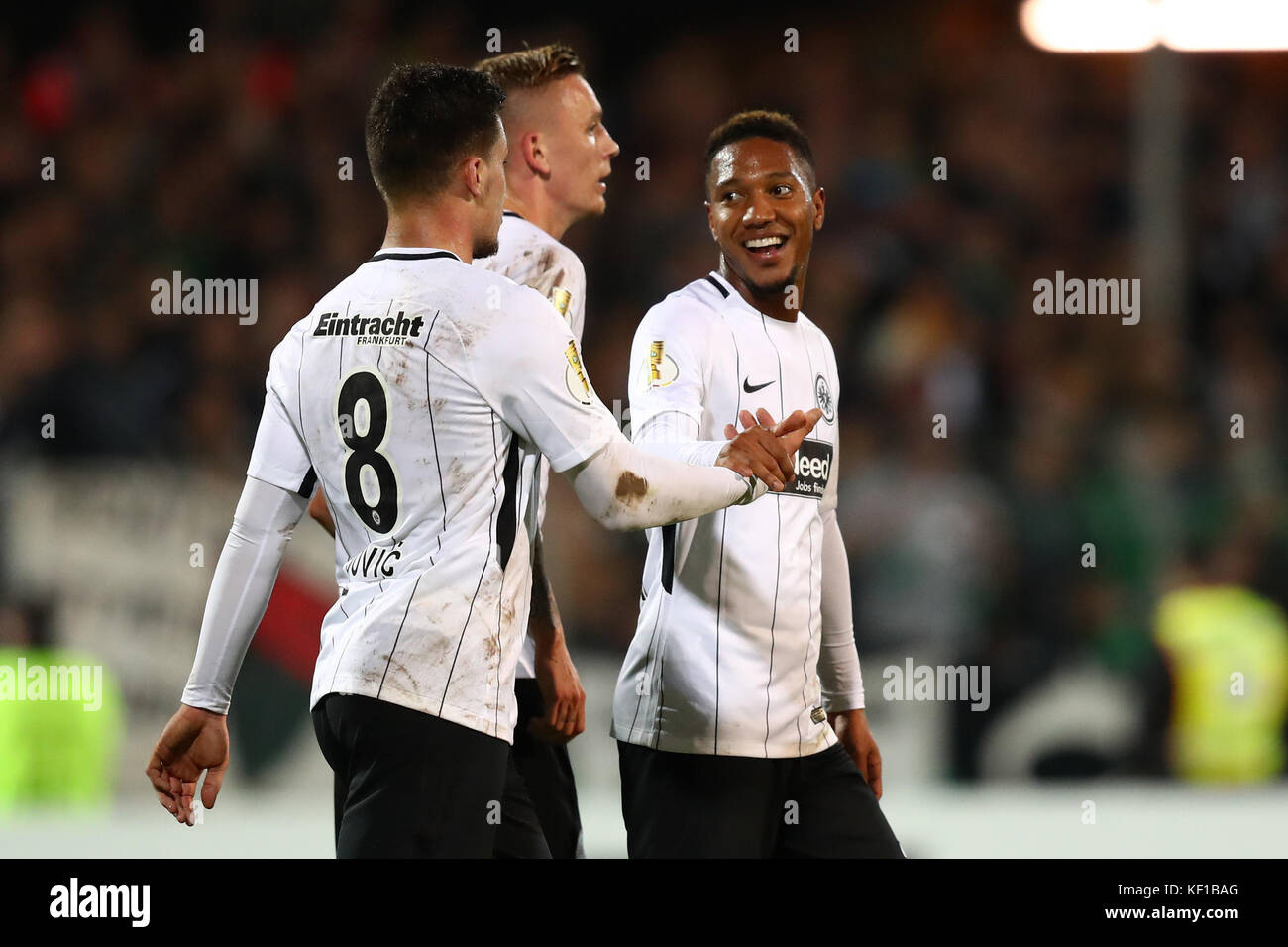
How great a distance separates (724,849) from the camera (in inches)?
136

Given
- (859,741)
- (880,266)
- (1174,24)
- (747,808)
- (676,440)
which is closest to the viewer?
(676,440)

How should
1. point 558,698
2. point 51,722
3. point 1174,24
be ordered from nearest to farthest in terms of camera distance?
1. point 558,698
2. point 51,722
3. point 1174,24

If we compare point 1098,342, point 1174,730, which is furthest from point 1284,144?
point 1174,730

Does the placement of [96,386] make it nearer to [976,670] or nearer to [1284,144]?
[976,670]

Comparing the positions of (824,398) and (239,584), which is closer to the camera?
(239,584)

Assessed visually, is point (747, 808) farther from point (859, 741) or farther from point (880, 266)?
point (880, 266)

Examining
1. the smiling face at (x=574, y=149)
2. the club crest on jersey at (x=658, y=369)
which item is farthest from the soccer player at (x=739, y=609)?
the smiling face at (x=574, y=149)

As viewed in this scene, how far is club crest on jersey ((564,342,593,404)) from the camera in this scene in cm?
295

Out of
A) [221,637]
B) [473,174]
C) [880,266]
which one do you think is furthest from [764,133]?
[880,266]

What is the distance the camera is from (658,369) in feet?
11.7

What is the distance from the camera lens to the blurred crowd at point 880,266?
25.0 feet

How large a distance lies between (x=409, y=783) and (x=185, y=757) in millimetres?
591

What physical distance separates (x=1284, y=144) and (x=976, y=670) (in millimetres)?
4914

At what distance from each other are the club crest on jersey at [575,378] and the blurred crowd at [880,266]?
450 cm
